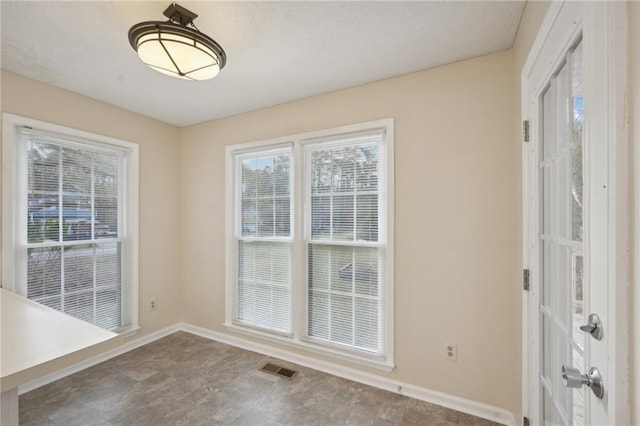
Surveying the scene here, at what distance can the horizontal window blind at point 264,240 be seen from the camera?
9.49 ft

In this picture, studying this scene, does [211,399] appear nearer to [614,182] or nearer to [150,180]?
[150,180]

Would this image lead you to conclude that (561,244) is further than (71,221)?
No

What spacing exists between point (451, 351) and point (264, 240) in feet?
6.52

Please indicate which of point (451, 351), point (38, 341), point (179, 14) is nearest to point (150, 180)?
point (179, 14)

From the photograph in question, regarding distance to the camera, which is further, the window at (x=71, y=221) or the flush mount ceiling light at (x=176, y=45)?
the window at (x=71, y=221)

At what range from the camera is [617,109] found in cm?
66

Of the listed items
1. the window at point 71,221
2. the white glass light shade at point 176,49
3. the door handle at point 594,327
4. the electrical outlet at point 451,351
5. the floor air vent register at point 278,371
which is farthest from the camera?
the floor air vent register at point 278,371

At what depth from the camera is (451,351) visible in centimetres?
211

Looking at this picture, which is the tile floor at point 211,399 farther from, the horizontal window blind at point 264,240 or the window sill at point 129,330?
the horizontal window blind at point 264,240

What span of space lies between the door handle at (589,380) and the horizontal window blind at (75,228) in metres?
3.51

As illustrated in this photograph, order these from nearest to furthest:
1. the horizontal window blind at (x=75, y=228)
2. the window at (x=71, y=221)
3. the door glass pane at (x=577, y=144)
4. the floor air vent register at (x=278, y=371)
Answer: the door glass pane at (x=577, y=144)
the window at (x=71, y=221)
the horizontal window blind at (x=75, y=228)
the floor air vent register at (x=278, y=371)

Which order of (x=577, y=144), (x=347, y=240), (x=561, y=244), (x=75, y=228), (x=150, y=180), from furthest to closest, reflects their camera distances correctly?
(x=150, y=180) < (x=75, y=228) < (x=347, y=240) < (x=561, y=244) < (x=577, y=144)

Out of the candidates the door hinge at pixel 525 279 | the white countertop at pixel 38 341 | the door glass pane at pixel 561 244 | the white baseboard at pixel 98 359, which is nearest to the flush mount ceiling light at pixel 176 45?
the white countertop at pixel 38 341

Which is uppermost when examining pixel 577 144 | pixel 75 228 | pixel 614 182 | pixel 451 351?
pixel 577 144
